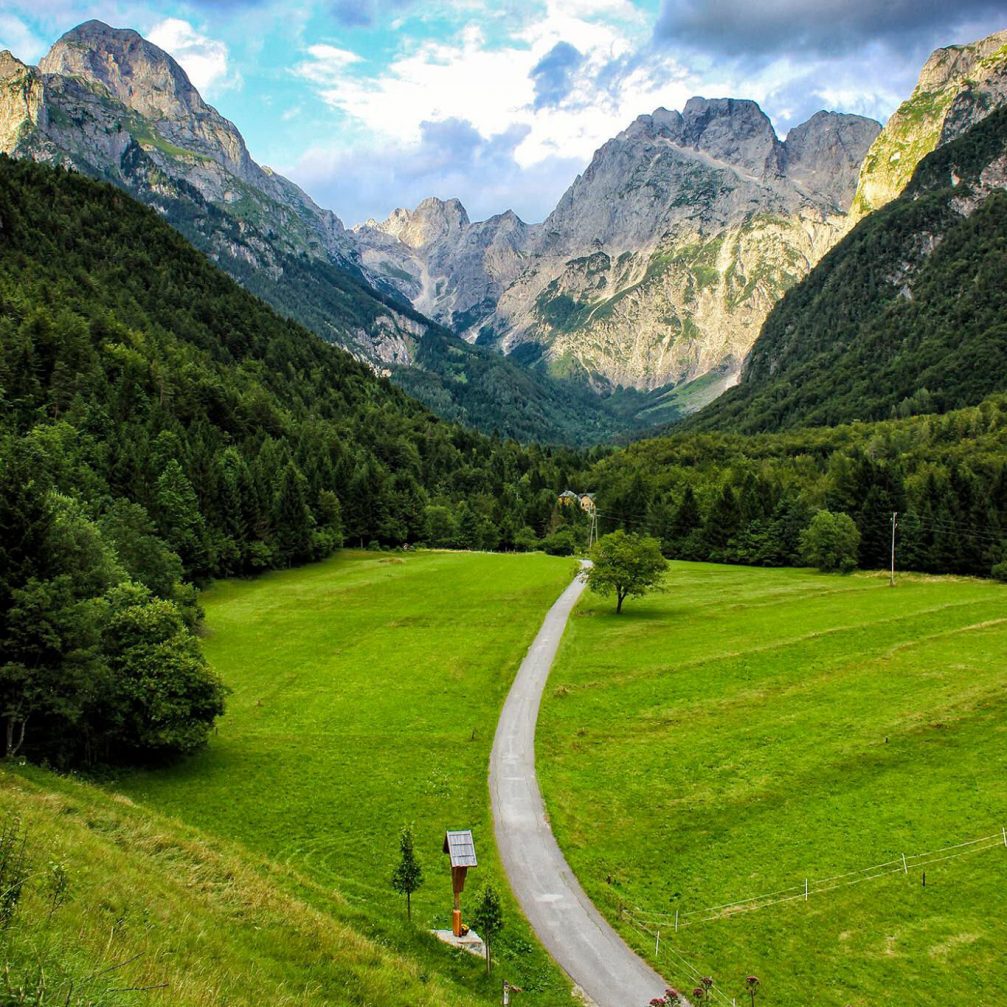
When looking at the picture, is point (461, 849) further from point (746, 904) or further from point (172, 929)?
point (746, 904)

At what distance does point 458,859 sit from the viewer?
25.5 meters

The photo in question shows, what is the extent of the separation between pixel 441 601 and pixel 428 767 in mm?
49333

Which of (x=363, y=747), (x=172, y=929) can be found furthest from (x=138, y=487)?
(x=172, y=929)

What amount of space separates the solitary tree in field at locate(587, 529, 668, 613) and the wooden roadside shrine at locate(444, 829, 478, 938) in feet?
209

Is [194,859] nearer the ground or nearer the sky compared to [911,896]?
nearer the sky

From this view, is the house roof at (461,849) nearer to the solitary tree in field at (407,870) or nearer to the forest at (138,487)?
the solitary tree in field at (407,870)

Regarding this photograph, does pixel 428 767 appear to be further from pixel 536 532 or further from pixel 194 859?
pixel 536 532

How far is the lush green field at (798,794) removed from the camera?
2716cm

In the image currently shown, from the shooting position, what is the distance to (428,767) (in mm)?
43125

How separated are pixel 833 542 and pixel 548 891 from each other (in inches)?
3939

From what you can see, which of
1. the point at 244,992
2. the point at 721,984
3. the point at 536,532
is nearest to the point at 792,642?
the point at 721,984

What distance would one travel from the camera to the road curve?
82.2 ft

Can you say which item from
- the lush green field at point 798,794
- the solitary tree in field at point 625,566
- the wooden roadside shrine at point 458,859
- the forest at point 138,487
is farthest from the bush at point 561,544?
the wooden roadside shrine at point 458,859

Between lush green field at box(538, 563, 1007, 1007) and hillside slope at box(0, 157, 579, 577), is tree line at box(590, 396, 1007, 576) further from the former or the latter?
lush green field at box(538, 563, 1007, 1007)
